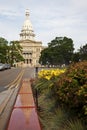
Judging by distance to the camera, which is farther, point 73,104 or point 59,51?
point 59,51

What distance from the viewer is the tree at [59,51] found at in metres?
156

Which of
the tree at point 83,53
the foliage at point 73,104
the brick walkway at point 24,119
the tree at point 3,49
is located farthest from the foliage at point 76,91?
the tree at point 3,49

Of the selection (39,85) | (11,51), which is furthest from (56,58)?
(39,85)

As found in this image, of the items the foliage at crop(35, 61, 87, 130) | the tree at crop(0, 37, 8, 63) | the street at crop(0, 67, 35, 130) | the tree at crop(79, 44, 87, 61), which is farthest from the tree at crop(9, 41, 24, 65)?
the foliage at crop(35, 61, 87, 130)

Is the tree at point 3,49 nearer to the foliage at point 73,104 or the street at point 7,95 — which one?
the street at point 7,95

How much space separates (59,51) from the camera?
6452 inches

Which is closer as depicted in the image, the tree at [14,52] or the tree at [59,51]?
the tree at [59,51]

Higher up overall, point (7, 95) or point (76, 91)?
point (76, 91)

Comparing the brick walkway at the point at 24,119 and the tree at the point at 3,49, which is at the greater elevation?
the tree at the point at 3,49

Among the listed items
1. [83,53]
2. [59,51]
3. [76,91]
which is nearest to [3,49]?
[59,51]

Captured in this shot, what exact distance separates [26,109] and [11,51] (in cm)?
16421

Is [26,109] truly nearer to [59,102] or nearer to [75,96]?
[75,96]

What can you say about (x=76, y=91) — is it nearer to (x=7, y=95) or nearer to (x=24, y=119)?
(x=24, y=119)

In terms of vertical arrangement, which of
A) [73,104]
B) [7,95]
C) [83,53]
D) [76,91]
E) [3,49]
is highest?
[3,49]
